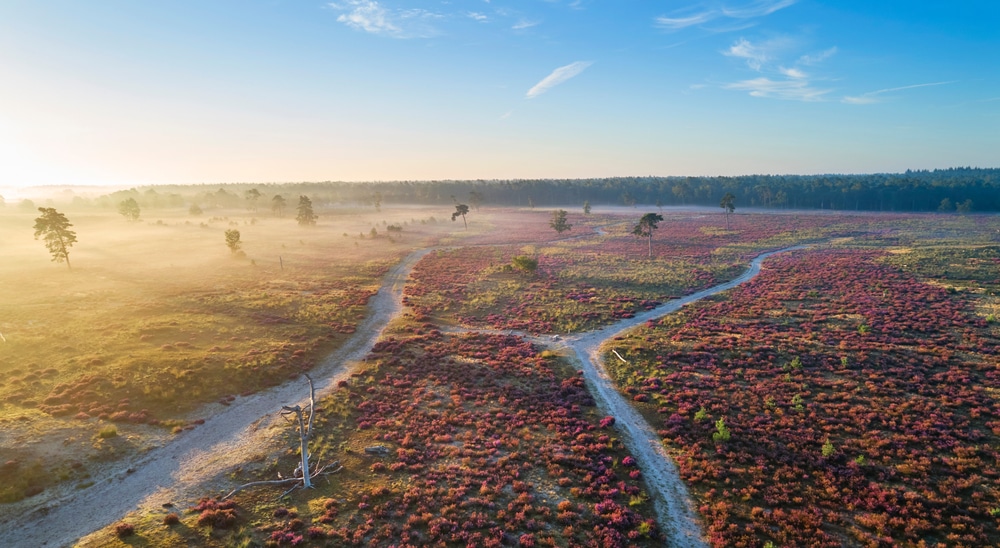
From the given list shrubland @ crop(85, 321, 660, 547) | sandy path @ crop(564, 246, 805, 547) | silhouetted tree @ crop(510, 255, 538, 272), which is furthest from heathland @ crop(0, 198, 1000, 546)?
silhouetted tree @ crop(510, 255, 538, 272)

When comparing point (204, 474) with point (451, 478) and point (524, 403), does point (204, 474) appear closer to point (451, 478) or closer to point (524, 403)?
point (451, 478)

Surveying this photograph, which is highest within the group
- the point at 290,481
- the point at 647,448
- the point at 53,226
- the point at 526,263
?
the point at 53,226

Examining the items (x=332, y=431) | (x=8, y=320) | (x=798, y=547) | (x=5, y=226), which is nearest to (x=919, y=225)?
(x=798, y=547)

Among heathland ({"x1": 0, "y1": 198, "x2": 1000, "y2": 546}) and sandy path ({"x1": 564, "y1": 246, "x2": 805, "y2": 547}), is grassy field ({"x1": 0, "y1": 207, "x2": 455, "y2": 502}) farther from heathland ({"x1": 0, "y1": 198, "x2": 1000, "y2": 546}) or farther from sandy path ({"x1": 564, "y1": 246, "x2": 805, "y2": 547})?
sandy path ({"x1": 564, "y1": 246, "x2": 805, "y2": 547})

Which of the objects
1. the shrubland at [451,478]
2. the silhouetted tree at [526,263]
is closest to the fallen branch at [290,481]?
the shrubland at [451,478]

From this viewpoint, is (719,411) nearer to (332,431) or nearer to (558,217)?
(332,431)

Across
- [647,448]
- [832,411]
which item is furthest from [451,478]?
[832,411]

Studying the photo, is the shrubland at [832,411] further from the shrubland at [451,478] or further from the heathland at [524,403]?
the shrubland at [451,478]
